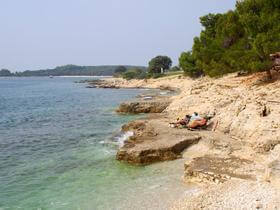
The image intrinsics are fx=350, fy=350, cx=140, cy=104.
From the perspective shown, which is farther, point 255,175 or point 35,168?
point 35,168

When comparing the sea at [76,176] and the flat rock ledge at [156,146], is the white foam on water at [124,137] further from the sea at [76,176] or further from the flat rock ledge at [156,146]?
the flat rock ledge at [156,146]

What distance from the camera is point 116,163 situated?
22406 mm

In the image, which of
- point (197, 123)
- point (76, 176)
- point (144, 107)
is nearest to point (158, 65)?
point (144, 107)

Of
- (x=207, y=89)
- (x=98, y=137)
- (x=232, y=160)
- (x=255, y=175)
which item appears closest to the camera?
(x=255, y=175)

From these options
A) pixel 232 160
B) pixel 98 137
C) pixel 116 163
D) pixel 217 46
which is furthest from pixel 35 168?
pixel 217 46

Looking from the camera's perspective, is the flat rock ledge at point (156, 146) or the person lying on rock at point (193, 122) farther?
the person lying on rock at point (193, 122)

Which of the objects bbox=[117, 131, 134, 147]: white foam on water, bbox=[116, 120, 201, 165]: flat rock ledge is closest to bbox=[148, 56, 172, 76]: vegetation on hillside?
bbox=[117, 131, 134, 147]: white foam on water

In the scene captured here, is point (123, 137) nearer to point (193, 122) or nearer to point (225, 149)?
point (193, 122)

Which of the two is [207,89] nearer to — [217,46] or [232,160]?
[217,46]

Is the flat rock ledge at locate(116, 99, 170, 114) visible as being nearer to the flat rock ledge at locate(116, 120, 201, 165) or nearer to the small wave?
the small wave

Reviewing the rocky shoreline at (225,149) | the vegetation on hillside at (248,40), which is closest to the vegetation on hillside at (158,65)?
the vegetation on hillside at (248,40)

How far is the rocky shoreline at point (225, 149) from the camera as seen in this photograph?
574 inches

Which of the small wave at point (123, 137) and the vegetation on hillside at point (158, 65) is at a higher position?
the vegetation on hillside at point (158, 65)

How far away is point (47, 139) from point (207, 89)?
20913 mm
